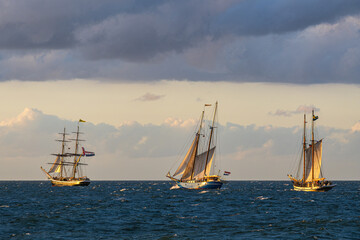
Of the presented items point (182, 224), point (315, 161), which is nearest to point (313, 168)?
point (315, 161)

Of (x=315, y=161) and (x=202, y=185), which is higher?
(x=315, y=161)

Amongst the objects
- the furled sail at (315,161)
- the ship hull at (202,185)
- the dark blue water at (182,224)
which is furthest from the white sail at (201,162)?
the dark blue water at (182,224)

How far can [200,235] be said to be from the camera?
54.9 m

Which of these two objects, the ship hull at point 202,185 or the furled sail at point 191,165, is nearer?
the furled sail at point 191,165

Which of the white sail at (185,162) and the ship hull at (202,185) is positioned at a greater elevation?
the white sail at (185,162)

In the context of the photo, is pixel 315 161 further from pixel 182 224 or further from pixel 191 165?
pixel 182 224

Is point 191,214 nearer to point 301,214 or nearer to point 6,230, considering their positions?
point 301,214

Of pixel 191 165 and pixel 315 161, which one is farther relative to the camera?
pixel 191 165

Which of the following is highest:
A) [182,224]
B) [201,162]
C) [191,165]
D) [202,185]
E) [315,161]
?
[315,161]

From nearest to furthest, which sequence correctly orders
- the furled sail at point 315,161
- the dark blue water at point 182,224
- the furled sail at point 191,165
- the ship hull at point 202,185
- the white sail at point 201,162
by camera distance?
the dark blue water at point 182,224
the furled sail at point 315,161
the furled sail at point 191,165
the white sail at point 201,162
the ship hull at point 202,185

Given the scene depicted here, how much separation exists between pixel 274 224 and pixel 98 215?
23.3 meters

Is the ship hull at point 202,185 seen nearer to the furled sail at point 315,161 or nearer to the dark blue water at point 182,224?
the furled sail at point 315,161

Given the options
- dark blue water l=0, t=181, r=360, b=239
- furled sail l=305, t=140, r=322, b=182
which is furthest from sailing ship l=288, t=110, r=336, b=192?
dark blue water l=0, t=181, r=360, b=239

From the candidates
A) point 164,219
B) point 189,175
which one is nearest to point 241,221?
point 164,219
